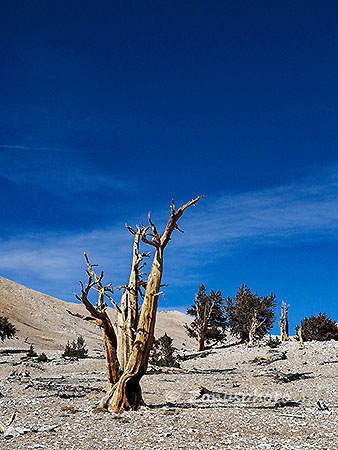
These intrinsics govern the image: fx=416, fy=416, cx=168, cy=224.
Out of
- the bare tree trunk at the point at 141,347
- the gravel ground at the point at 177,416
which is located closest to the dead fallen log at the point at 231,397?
the gravel ground at the point at 177,416

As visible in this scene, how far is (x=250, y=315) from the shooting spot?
42.4 m

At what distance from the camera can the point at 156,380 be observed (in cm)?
2070

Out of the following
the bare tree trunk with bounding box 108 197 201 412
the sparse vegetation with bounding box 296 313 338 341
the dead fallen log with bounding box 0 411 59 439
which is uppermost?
the sparse vegetation with bounding box 296 313 338 341

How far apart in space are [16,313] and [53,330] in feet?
24.6

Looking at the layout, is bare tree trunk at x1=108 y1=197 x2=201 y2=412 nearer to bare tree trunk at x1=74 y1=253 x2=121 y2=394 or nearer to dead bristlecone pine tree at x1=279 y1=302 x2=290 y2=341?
bare tree trunk at x1=74 y1=253 x2=121 y2=394

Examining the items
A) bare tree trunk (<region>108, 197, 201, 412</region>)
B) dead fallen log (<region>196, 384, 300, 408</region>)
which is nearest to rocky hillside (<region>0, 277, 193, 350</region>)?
dead fallen log (<region>196, 384, 300, 408</region>)

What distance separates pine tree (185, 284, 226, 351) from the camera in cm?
4147

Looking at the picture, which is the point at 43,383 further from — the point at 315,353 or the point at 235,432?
the point at 315,353

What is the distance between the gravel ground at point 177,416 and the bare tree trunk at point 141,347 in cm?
56

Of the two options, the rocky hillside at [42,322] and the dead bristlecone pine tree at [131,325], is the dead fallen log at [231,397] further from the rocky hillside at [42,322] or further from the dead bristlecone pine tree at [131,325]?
the rocky hillside at [42,322]

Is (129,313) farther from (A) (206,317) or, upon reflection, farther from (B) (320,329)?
(B) (320,329)

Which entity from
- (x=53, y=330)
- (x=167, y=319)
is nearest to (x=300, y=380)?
(x=53, y=330)

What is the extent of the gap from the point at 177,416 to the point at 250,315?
33.2 m

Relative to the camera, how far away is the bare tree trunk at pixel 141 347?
11.6 m
